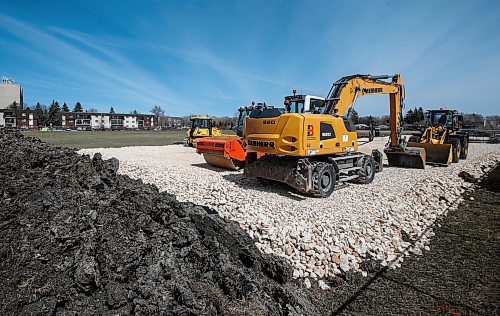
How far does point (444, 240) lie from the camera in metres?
5.74

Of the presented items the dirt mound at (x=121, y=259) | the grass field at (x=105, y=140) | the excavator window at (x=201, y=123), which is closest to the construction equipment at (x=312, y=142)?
the dirt mound at (x=121, y=259)

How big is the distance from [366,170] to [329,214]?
3810 millimetres

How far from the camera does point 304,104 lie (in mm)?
8750

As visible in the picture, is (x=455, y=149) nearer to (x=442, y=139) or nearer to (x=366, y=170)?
(x=442, y=139)

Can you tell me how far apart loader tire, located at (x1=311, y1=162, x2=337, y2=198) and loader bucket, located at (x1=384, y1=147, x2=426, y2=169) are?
19.7ft

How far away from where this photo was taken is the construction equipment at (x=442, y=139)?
13.4 meters

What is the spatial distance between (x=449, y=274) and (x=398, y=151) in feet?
28.7

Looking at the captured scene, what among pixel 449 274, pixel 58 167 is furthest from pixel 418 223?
pixel 58 167

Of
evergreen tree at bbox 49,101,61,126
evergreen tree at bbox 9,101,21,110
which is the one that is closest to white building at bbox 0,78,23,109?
evergreen tree at bbox 9,101,21,110

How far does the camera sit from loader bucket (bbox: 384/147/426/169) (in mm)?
A: 12087

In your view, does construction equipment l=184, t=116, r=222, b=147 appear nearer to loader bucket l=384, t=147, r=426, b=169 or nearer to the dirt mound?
loader bucket l=384, t=147, r=426, b=169

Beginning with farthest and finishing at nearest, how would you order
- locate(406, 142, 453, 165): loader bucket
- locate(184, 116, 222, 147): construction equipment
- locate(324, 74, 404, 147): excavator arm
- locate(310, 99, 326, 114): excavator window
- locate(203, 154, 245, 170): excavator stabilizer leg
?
1. locate(184, 116, 222, 147): construction equipment
2. locate(406, 142, 453, 165): loader bucket
3. locate(203, 154, 245, 170): excavator stabilizer leg
4. locate(324, 74, 404, 147): excavator arm
5. locate(310, 99, 326, 114): excavator window

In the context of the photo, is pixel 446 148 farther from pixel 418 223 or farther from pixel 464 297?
pixel 464 297

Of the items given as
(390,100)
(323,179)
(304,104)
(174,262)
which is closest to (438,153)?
(390,100)
